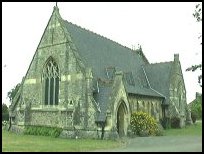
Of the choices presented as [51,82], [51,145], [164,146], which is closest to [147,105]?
[51,82]

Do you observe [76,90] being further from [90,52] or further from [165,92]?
[165,92]

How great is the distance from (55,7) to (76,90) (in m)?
10.00

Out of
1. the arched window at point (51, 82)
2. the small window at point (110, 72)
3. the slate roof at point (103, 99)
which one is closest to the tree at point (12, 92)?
the arched window at point (51, 82)

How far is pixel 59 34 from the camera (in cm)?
3672

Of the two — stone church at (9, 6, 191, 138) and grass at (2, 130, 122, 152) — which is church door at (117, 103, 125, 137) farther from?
grass at (2, 130, 122, 152)

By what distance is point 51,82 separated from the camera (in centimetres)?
3716

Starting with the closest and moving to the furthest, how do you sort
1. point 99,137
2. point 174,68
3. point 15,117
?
1. point 99,137
2. point 15,117
3. point 174,68

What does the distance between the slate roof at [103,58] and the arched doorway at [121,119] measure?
6.76 feet

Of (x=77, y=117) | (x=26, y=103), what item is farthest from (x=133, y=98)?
(x=26, y=103)

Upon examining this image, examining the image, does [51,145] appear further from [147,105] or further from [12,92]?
[12,92]

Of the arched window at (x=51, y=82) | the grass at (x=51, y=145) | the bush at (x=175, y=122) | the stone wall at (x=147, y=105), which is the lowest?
the grass at (x=51, y=145)

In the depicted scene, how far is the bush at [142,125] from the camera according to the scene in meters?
33.8

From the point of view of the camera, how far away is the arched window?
1436 inches

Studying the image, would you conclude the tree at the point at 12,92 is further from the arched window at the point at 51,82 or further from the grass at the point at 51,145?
the grass at the point at 51,145
